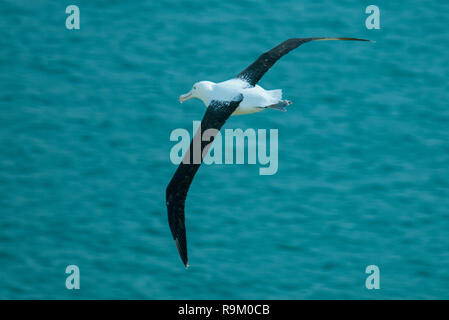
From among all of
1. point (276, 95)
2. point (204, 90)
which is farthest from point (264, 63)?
point (204, 90)

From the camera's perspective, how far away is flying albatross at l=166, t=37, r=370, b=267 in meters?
12.3

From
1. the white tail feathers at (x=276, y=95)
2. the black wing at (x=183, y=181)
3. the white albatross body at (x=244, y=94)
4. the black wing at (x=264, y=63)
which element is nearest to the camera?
the black wing at (x=183, y=181)

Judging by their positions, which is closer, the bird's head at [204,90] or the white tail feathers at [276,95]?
the white tail feathers at [276,95]

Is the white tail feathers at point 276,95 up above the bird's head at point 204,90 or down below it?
below

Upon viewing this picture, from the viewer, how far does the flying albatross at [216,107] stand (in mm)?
12266

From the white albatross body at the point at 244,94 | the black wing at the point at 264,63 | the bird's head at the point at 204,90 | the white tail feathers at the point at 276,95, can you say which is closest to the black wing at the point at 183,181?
the white albatross body at the point at 244,94

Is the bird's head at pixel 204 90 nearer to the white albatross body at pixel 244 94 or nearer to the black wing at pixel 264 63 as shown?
the white albatross body at pixel 244 94

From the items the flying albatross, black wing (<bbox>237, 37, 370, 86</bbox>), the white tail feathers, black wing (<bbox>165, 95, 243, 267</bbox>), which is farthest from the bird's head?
the white tail feathers

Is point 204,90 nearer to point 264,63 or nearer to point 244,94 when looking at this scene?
point 244,94

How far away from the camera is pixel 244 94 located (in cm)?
1293

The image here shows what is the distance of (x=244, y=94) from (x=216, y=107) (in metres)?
0.40

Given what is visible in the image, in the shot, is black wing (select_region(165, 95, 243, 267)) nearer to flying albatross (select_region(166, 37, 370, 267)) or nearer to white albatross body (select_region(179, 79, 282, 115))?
flying albatross (select_region(166, 37, 370, 267))

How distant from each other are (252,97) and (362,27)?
877 cm
